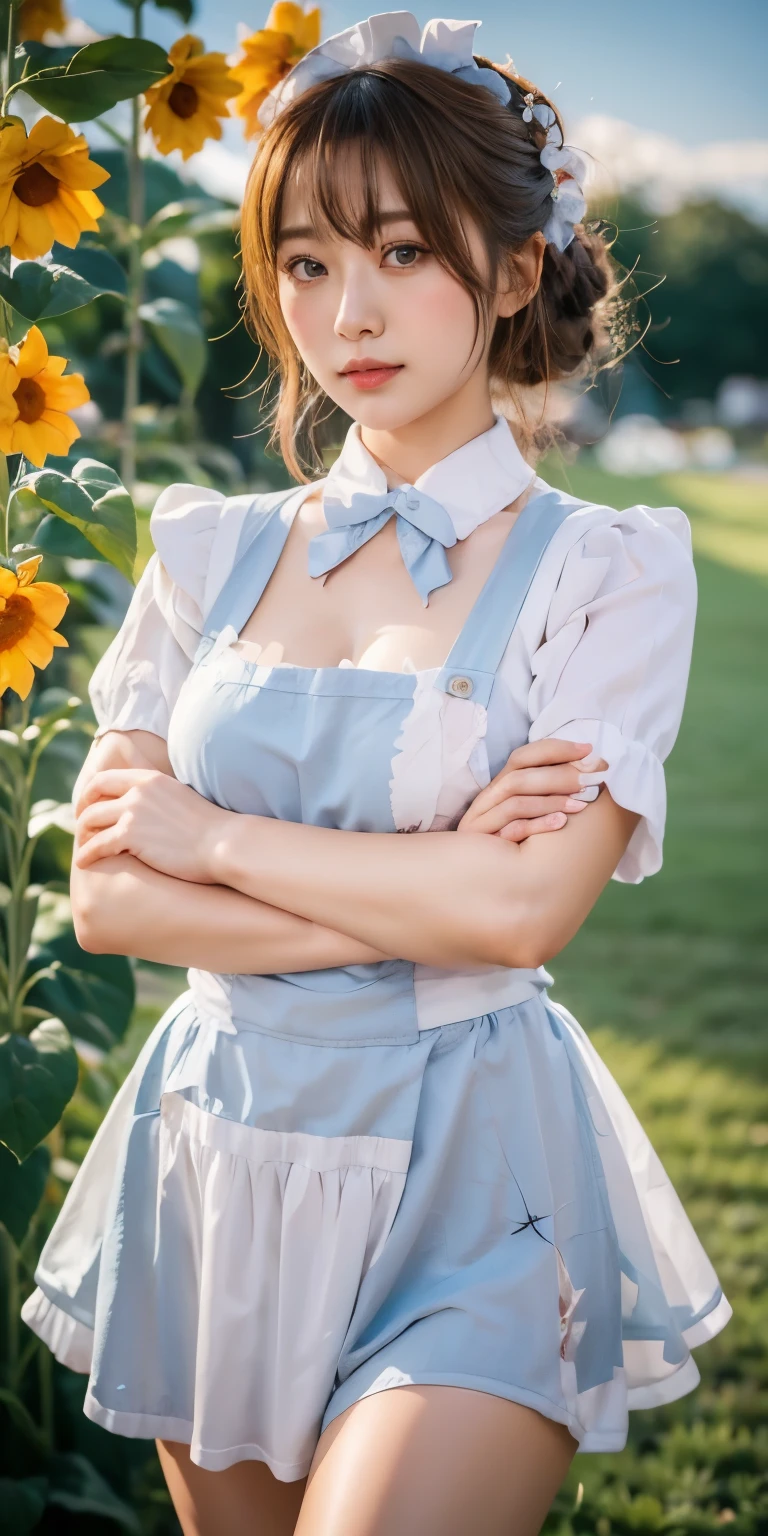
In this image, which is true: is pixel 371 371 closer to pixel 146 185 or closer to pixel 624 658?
pixel 624 658

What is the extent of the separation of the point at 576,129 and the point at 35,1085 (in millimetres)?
1135

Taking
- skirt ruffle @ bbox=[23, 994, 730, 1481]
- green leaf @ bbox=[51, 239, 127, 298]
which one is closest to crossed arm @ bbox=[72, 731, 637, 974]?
skirt ruffle @ bbox=[23, 994, 730, 1481]

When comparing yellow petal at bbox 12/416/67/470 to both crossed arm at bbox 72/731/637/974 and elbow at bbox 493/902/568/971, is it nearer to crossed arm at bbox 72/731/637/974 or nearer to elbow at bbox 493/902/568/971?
crossed arm at bbox 72/731/637/974

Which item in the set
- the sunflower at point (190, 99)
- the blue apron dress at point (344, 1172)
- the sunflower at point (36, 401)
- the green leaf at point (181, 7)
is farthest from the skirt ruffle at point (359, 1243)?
the green leaf at point (181, 7)

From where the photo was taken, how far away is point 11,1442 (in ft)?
5.79

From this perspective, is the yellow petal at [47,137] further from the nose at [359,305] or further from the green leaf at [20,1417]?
the green leaf at [20,1417]

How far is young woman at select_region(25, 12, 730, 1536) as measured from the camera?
116cm

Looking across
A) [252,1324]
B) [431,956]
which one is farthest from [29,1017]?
→ [431,956]

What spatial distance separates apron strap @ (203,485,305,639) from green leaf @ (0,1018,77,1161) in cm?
47

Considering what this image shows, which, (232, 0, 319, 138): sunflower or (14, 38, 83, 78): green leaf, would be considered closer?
(14, 38, 83, 78): green leaf

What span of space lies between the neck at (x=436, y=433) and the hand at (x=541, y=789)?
361 millimetres

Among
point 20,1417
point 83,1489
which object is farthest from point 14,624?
point 83,1489

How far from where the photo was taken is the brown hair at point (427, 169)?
1.22 m

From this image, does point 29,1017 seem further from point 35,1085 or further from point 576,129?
point 576,129
